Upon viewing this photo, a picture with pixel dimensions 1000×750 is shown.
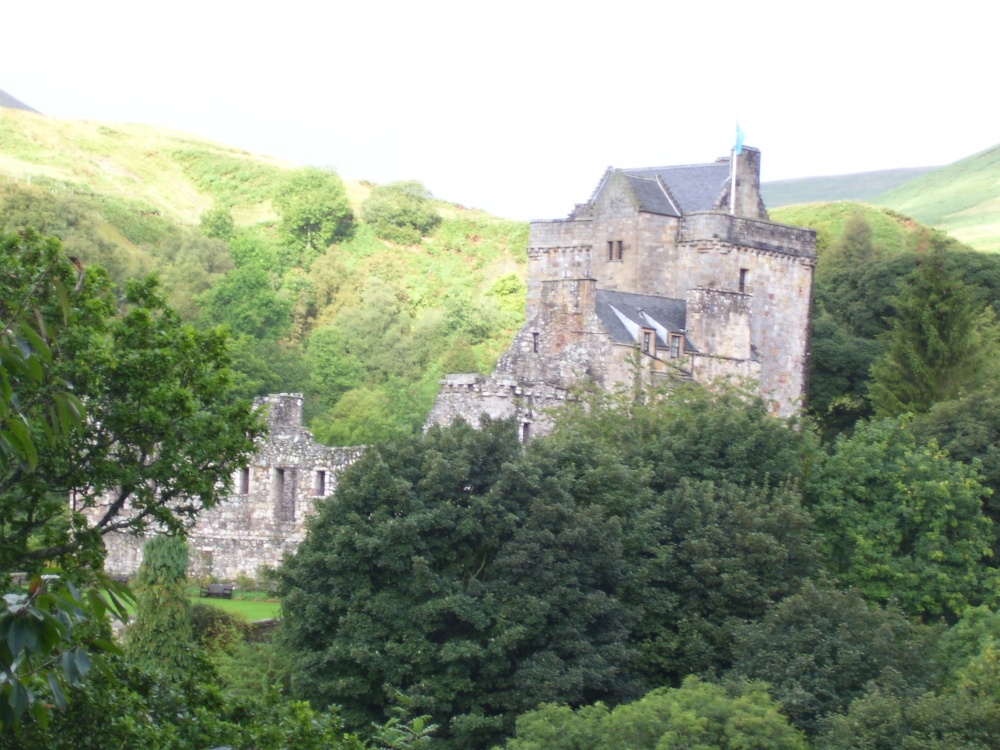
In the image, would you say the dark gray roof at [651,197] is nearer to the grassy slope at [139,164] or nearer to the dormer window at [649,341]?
the dormer window at [649,341]

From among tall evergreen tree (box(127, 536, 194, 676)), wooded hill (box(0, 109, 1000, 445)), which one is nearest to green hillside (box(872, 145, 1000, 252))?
wooded hill (box(0, 109, 1000, 445))

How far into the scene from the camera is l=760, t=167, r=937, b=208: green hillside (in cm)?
16125

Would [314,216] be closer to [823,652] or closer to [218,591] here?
[218,591]

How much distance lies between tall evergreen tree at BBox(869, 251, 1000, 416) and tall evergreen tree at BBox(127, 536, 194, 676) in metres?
21.3

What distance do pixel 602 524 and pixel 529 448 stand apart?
2578 millimetres

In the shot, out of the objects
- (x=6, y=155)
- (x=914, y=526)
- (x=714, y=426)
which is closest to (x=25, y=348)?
(x=714, y=426)

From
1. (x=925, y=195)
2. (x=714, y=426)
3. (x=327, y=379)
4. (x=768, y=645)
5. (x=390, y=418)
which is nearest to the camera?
(x=768, y=645)

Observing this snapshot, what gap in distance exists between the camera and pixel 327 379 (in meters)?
63.6

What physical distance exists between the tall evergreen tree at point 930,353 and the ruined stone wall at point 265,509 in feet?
50.4

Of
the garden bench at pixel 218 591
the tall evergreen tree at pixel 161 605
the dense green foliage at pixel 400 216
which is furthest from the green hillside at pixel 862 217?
the tall evergreen tree at pixel 161 605

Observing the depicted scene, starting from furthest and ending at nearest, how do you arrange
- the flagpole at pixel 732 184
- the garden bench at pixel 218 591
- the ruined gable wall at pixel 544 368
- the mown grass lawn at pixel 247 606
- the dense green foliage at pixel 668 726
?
the flagpole at pixel 732 184 → the ruined gable wall at pixel 544 368 → the garden bench at pixel 218 591 → the mown grass lawn at pixel 247 606 → the dense green foliage at pixel 668 726

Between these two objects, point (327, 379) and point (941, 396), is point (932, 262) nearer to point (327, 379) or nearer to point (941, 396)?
point (941, 396)

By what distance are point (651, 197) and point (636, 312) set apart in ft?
21.4

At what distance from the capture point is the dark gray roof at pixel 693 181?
46.2m
